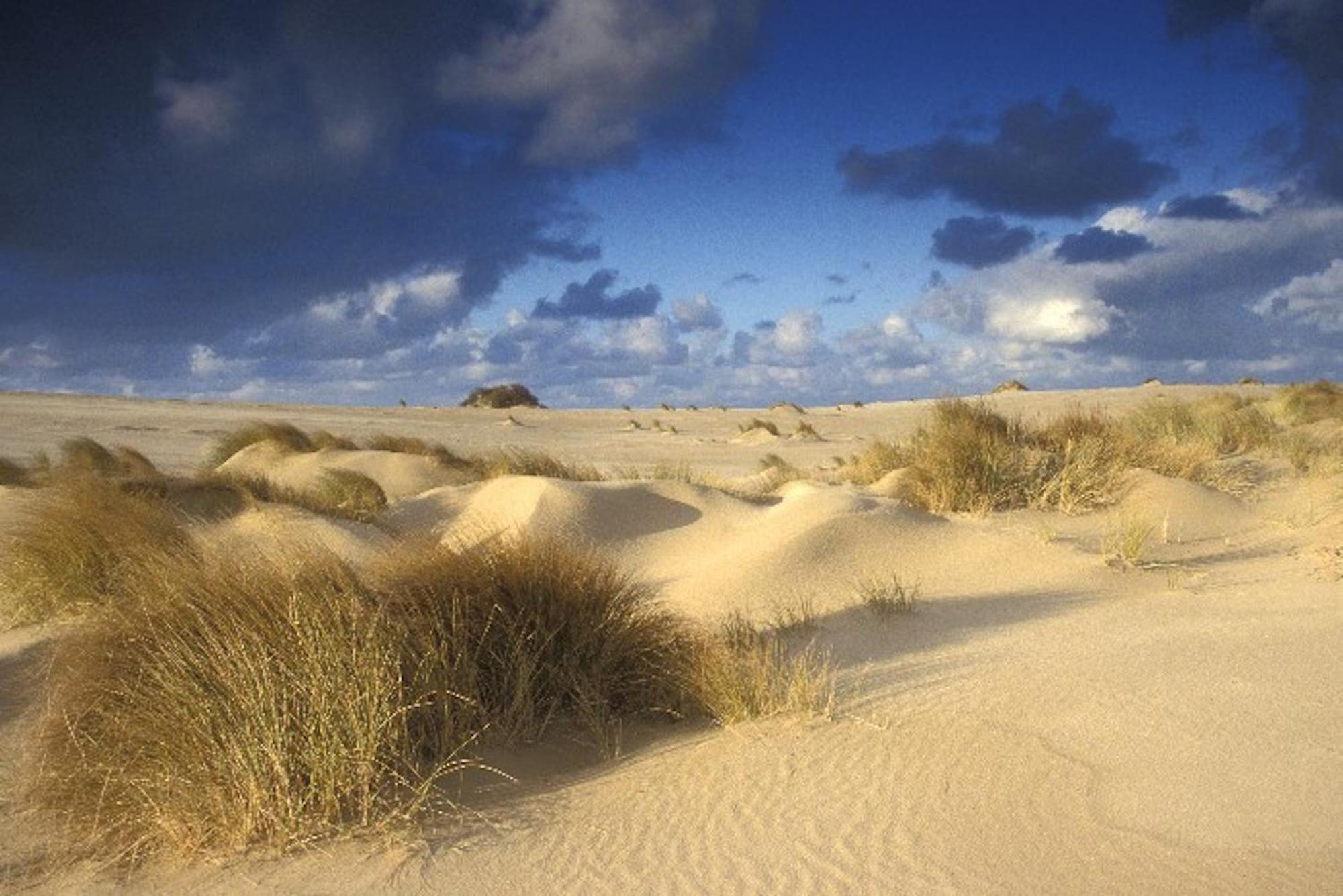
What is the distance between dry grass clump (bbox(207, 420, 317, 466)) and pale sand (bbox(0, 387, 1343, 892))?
881 cm

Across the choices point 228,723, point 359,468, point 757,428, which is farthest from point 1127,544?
point 757,428

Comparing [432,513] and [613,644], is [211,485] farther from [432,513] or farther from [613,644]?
[613,644]

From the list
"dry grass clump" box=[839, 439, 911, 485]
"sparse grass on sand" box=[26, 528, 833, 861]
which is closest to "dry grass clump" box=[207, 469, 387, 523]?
"sparse grass on sand" box=[26, 528, 833, 861]

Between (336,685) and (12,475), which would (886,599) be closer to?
(336,685)

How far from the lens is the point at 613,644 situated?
199 inches

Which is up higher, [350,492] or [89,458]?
[89,458]

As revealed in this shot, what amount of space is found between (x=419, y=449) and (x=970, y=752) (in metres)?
15.0

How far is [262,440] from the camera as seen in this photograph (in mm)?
17609

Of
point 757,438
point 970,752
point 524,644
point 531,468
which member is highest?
point 757,438

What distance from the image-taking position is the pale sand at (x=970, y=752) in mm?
3252

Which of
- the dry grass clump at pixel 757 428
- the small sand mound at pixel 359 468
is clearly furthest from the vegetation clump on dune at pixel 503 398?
the small sand mound at pixel 359 468

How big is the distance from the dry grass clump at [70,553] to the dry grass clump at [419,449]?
788 cm

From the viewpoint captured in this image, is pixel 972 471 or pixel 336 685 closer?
pixel 336 685

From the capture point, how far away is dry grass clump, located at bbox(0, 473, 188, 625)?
23.5 feet
